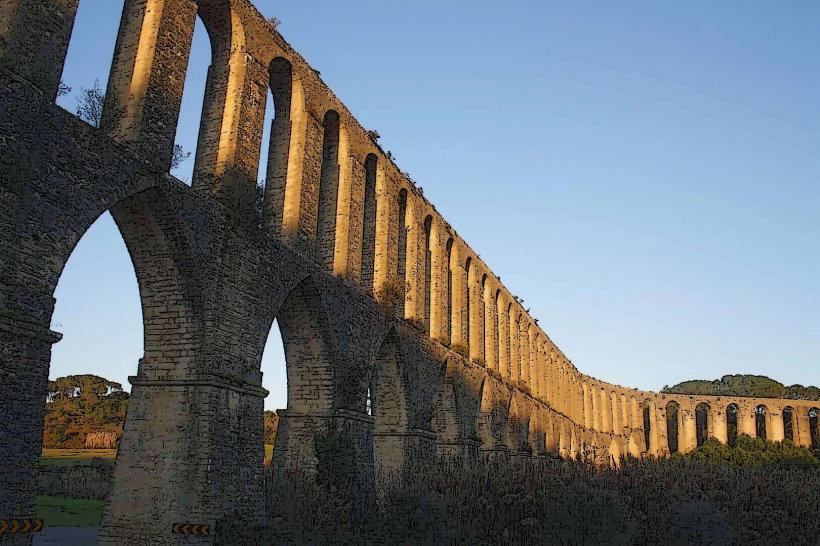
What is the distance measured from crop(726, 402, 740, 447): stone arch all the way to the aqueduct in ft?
155

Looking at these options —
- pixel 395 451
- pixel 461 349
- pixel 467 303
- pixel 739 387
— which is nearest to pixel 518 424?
pixel 467 303

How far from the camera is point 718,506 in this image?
11.8 meters

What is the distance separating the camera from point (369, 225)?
18641 millimetres

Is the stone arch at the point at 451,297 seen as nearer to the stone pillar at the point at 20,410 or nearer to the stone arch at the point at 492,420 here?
the stone arch at the point at 492,420

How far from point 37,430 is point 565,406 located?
38.7 meters

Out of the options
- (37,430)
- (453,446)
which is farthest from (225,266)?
(453,446)

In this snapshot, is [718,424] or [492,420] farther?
[718,424]

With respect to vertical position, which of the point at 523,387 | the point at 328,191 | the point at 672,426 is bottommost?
the point at 523,387

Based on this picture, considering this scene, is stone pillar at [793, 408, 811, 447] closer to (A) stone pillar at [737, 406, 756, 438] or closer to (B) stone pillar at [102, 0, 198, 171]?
(A) stone pillar at [737, 406, 756, 438]

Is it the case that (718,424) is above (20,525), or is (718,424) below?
above

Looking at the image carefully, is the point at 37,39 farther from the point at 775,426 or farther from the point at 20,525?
the point at 775,426

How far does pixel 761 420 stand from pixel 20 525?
210ft

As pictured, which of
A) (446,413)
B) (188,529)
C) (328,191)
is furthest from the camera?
(446,413)

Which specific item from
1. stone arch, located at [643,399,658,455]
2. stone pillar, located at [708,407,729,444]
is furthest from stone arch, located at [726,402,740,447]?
stone arch, located at [643,399,658,455]
